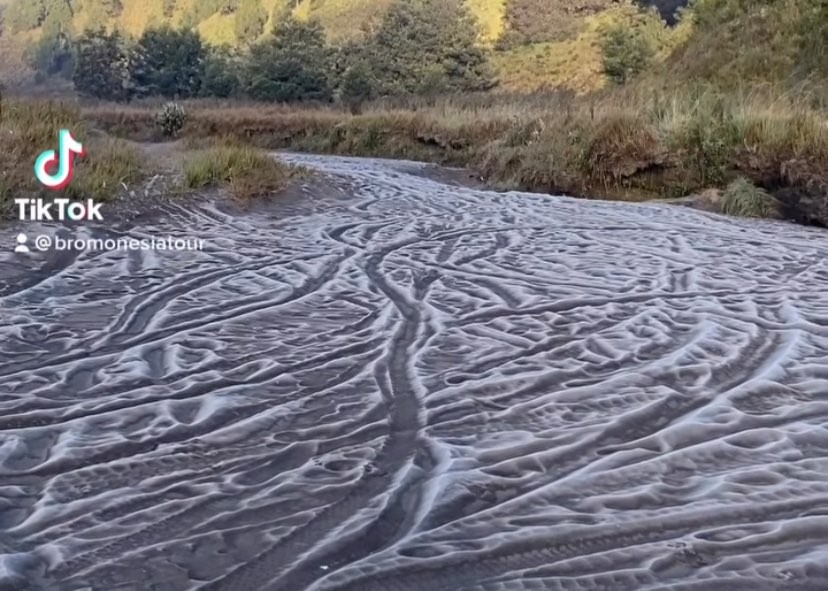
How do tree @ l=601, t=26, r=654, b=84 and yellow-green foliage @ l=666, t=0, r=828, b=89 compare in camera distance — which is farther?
tree @ l=601, t=26, r=654, b=84

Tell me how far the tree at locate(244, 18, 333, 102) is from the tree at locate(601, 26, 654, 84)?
33.6 feet

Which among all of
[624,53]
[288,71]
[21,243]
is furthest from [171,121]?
[624,53]

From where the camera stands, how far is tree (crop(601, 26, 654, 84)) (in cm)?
3125

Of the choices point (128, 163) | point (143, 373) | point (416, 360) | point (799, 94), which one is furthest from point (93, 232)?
point (799, 94)

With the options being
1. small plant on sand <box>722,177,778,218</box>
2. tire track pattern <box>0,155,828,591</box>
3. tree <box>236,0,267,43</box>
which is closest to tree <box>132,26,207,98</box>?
tree <box>236,0,267,43</box>

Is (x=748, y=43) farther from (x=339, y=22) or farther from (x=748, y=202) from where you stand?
(x=339, y=22)

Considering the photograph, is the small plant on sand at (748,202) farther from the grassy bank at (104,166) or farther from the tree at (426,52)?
the tree at (426,52)

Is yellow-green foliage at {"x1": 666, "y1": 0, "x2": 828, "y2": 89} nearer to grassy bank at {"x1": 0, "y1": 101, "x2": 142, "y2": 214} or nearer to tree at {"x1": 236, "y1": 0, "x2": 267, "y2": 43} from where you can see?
grassy bank at {"x1": 0, "y1": 101, "x2": 142, "y2": 214}

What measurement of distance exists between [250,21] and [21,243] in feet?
224

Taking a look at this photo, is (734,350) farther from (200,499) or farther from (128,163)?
(128,163)

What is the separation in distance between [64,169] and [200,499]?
483cm

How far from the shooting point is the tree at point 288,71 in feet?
101

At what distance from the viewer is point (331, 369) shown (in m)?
3.08

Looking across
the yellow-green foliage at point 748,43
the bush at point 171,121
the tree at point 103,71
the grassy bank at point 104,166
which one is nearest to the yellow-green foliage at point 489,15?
the tree at point 103,71
